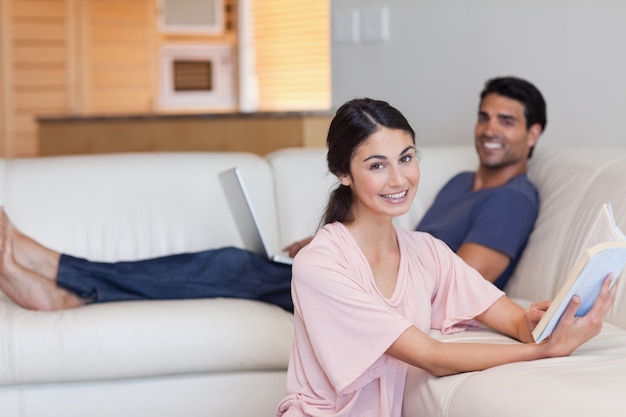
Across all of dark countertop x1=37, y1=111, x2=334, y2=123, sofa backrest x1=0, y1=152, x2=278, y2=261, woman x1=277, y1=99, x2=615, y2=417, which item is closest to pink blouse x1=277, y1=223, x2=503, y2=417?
woman x1=277, y1=99, x2=615, y2=417

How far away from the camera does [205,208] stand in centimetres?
326

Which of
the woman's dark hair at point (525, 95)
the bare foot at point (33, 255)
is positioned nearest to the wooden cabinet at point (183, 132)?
the woman's dark hair at point (525, 95)

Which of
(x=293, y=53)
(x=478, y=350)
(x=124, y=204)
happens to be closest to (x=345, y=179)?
(x=478, y=350)

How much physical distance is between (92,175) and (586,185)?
1.57m

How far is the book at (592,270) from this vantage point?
5.30 ft

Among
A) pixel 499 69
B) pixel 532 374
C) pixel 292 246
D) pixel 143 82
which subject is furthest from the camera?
pixel 143 82

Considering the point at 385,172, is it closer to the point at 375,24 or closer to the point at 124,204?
the point at 124,204

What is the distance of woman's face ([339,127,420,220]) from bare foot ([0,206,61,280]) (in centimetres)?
125

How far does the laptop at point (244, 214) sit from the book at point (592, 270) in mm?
1224

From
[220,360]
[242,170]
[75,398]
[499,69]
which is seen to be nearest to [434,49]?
[499,69]

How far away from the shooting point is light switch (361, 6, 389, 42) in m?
4.16

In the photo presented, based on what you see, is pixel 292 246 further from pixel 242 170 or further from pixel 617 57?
pixel 617 57

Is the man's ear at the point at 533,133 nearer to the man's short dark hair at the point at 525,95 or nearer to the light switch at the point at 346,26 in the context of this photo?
the man's short dark hair at the point at 525,95

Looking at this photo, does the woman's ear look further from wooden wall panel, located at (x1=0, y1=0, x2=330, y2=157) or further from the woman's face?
wooden wall panel, located at (x1=0, y1=0, x2=330, y2=157)
